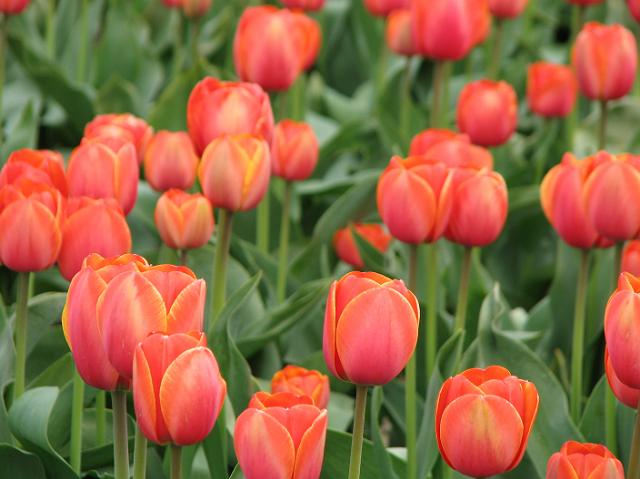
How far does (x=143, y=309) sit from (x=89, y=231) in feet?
1.19

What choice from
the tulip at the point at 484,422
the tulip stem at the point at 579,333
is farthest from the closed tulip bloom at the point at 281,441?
the tulip stem at the point at 579,333

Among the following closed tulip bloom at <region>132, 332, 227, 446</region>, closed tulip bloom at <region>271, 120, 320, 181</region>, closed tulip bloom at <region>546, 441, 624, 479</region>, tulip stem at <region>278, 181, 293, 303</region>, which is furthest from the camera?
tulip stem at <region>278, 181, 293, 303</region>

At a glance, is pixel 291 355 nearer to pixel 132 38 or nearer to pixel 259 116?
pixel 259 116

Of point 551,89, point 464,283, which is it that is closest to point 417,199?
point 464,283

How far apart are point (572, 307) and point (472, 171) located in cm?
50

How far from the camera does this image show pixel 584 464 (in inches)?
42.3

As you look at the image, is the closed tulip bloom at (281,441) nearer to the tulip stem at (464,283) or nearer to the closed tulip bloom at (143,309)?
the closed tulip bloom at (143,309)

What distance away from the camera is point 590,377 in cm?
187

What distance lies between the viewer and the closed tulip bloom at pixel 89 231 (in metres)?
1.32

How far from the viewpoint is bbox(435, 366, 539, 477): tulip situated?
3.31 feet

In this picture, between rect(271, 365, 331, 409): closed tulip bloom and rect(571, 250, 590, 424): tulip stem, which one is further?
rect(571, 250, 590, 424): tulip stem

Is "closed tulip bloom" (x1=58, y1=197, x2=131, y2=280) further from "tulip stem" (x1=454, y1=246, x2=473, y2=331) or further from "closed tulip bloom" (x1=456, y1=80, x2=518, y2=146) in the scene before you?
"closed tulip bloom" (x1=456, y1=80, x2=518, y2=146)

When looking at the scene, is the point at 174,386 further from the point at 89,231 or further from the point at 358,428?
the point at 89,231

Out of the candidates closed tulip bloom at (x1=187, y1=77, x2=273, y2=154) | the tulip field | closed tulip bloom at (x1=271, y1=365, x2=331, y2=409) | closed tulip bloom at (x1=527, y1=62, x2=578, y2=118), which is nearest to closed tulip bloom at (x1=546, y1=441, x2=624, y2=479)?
the tulip field
